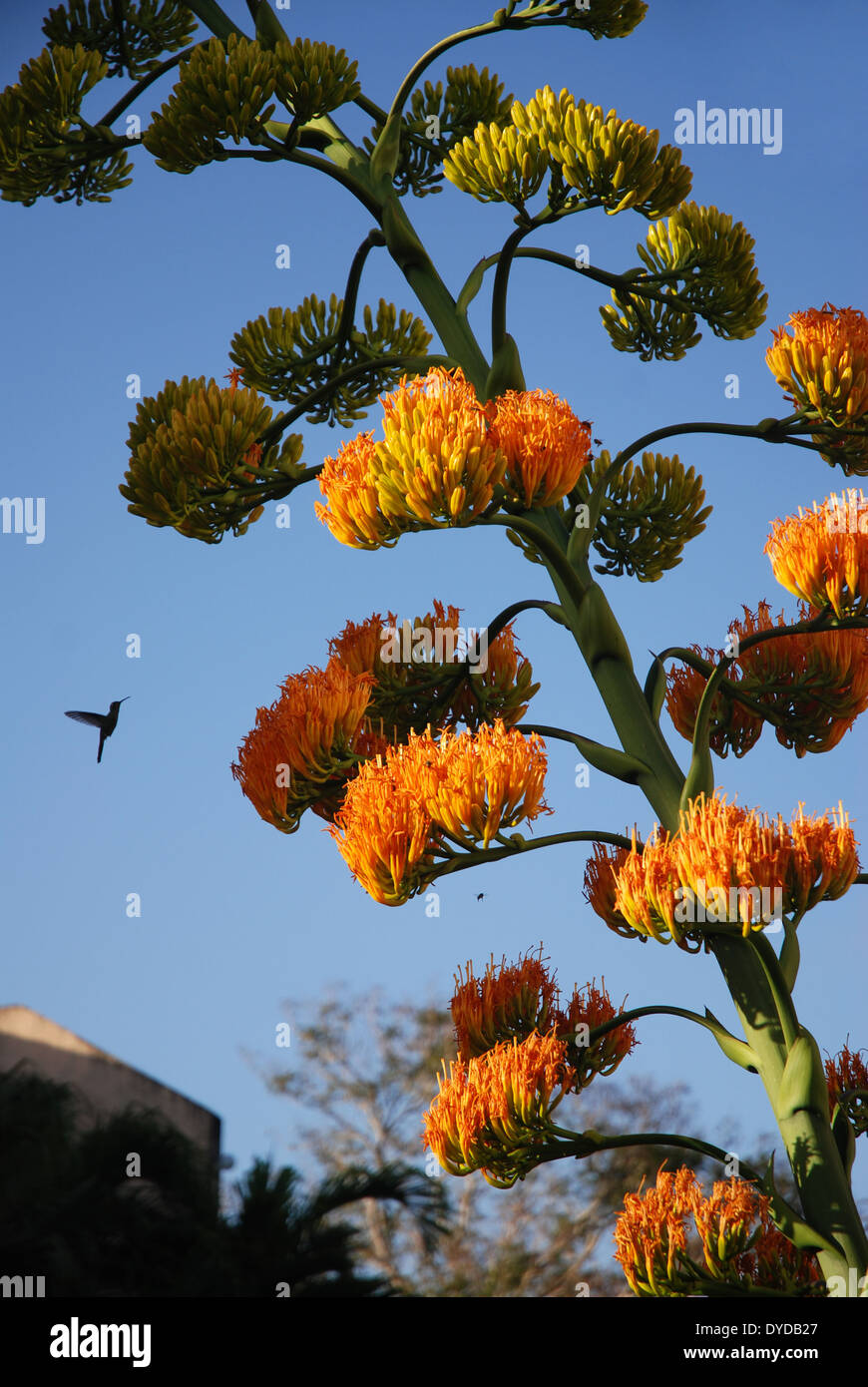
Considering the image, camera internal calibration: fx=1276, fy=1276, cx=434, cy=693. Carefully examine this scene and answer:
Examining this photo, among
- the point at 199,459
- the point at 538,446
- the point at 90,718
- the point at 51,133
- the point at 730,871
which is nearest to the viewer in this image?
the point at 730,871

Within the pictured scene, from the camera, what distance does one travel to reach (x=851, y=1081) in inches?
145

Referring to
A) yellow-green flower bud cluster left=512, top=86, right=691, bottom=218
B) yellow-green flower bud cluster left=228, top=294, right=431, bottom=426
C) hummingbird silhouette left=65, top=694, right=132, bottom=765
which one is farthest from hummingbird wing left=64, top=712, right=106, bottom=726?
yellow-green flower bud cluster left=512, top=86, right=691, bottom=218

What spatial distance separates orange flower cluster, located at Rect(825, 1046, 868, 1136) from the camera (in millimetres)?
3576

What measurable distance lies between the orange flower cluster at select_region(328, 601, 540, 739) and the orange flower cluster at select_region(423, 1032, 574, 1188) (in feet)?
3.15

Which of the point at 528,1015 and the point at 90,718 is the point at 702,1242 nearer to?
the point at 528,1015

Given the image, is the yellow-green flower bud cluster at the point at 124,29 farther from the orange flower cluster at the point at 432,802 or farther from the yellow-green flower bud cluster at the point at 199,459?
the orange flower cluster at the point at 432,802

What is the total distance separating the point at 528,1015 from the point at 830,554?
1.43 m

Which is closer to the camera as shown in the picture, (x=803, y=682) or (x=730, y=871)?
(x=730, y=871)

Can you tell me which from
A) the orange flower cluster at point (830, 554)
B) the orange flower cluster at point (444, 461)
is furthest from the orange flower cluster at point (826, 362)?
the orange flower cluster at point (444, 461)

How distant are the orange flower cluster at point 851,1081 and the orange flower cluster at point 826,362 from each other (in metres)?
1.79

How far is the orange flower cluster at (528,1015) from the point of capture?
11.0 feet

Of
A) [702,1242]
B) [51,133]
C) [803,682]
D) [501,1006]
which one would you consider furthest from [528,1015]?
[51,133]

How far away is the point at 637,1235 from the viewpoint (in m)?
2.99
